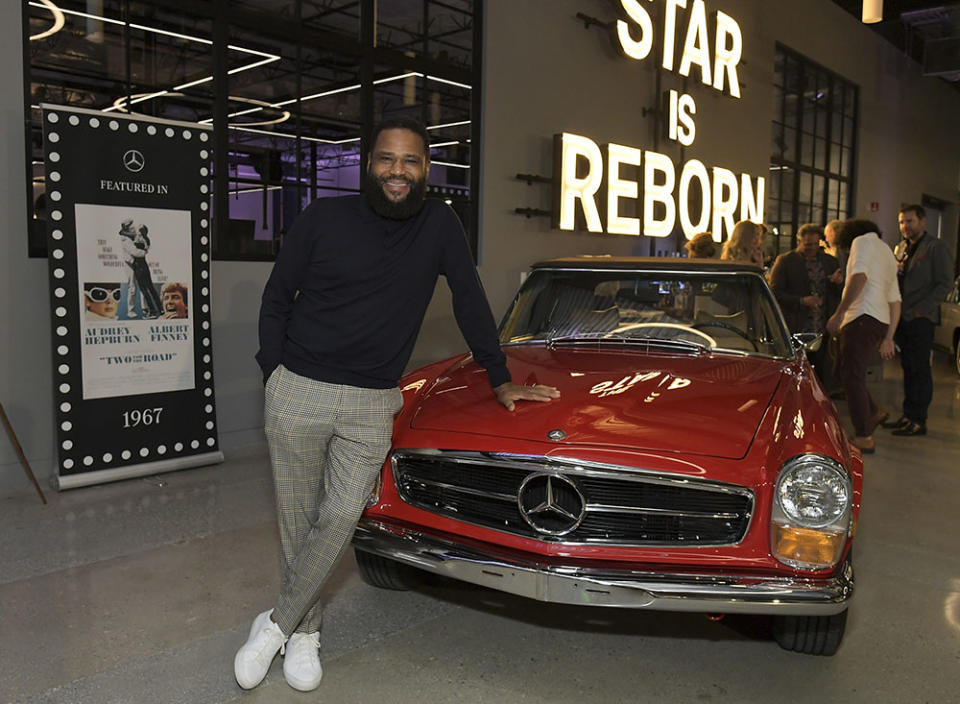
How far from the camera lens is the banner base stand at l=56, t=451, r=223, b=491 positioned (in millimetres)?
4629

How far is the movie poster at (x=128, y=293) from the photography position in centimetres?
458

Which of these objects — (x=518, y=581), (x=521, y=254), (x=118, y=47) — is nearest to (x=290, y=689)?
(x=518, y=581)

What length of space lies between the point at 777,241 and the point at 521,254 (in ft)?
22.0

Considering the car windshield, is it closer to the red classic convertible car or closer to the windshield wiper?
the windshield wiper

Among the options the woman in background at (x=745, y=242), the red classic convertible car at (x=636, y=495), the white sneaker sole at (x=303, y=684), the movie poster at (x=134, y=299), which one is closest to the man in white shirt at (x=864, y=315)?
the woman in background at (x=745, y=242)

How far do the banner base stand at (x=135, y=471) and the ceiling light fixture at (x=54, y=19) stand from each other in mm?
2534

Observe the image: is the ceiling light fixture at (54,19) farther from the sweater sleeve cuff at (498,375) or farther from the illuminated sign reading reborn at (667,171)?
the illuminated sign reading reborn at (667,171)

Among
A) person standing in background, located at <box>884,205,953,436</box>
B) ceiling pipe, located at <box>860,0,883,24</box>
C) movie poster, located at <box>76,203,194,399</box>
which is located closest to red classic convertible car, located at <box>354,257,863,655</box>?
movie poster, located at <box>76,203,194,399</box>

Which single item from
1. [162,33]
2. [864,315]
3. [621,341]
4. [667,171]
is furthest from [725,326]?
[667,171]

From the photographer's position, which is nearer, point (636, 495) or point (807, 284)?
point (636, 495)

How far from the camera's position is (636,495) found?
2.50 meters

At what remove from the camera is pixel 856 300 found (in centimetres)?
588

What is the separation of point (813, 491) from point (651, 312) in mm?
1493

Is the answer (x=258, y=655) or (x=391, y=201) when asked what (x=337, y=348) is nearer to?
(x=391, y=201)
